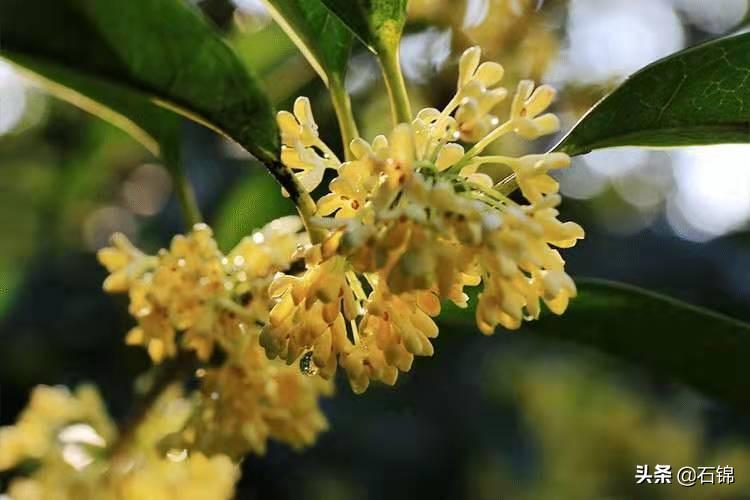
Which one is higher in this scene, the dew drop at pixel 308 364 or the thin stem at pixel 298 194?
the thin stem at pixel 298 194

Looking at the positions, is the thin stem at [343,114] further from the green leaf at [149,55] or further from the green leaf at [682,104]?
the green leaf at [682,104]

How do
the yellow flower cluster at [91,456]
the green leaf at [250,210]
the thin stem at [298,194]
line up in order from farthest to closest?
the green leaf at [250,210] < the yellow flower cluster at [91,456] < the thin stem at [298,194]

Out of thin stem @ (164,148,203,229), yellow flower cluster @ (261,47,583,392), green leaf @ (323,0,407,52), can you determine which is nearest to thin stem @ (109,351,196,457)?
thin stem @ (164,148,203,229)

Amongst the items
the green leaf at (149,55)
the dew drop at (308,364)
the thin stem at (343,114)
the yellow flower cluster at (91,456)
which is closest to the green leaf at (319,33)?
the thin stem at (343,114)

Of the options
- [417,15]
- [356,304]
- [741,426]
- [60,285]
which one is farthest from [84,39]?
[741,426]

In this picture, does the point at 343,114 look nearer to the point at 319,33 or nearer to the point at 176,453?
the point at 319,33

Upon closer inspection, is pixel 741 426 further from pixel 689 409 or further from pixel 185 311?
pixel 185 311

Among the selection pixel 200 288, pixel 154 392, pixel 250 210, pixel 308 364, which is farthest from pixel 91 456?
pixel 308 364
